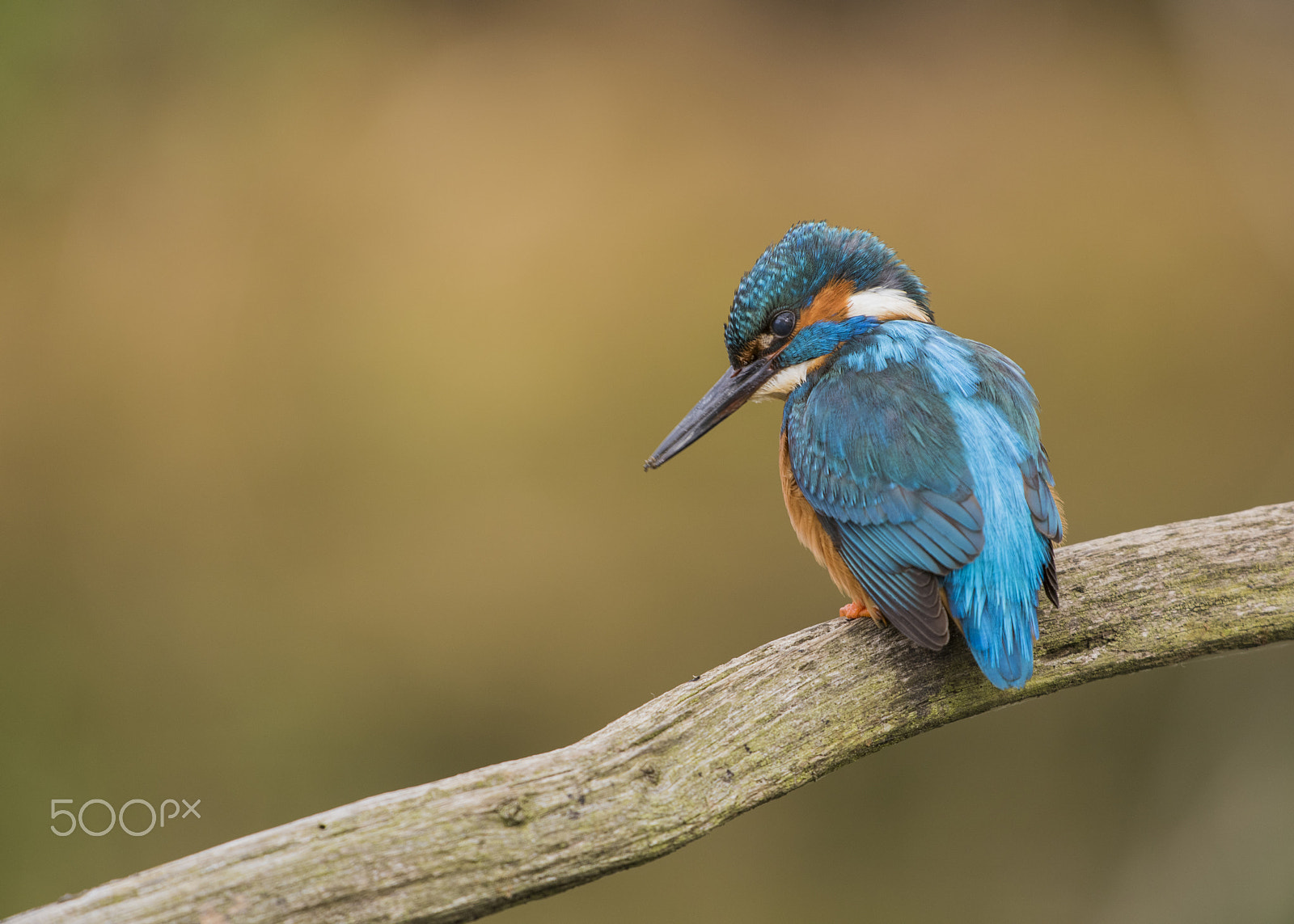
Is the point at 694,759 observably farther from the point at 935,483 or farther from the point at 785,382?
the point at 785,382

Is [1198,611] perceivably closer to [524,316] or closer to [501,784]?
[501,784]

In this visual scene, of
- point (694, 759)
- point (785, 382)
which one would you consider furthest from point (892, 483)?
point (694, 759)

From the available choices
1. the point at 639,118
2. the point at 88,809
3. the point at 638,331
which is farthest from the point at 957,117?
the point at 88,809

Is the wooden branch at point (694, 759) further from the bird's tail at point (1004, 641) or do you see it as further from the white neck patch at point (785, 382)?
the white neck patch at point (785, 382)

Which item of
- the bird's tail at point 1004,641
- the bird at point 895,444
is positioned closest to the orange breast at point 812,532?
the bird at point 895,444

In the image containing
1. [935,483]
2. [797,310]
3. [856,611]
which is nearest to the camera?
[935,483]

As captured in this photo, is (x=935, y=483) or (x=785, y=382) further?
(x=785, y=382)

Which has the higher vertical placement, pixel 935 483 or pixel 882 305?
pixel 882 305
